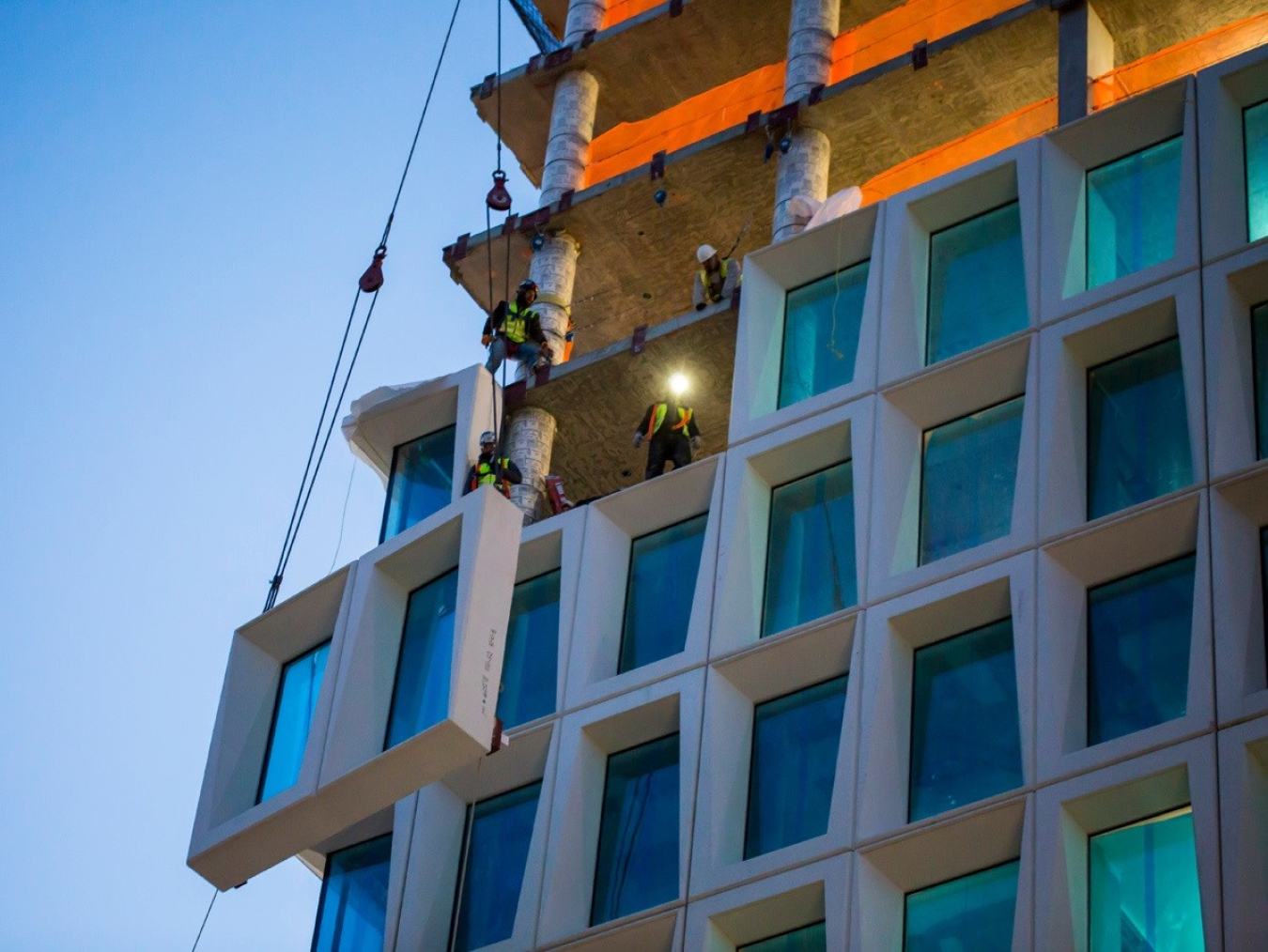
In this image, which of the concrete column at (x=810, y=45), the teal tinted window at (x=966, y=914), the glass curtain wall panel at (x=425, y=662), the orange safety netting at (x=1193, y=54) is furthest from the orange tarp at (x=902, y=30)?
the teal tinted window at (x=966, y=914)

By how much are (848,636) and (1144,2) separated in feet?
41.7

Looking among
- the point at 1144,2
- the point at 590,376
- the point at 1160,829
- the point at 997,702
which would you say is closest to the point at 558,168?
the point at 590,376

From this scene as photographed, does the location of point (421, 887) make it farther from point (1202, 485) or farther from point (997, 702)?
point (1202, 485)

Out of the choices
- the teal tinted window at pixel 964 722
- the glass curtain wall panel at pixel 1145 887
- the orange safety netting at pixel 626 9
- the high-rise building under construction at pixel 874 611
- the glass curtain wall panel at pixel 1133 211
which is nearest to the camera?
the glass curtain wall panel at pixel 1145 887

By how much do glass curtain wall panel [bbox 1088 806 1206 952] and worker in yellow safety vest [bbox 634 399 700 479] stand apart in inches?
448

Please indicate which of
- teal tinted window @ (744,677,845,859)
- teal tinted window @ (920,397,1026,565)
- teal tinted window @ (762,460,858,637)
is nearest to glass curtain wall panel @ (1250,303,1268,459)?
teal tinted window @ (920,397,1026,565)

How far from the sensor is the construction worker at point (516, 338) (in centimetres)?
3662

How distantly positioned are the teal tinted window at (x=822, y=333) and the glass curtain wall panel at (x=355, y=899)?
27.5 feet

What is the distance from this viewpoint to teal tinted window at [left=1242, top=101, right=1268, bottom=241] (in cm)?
2711

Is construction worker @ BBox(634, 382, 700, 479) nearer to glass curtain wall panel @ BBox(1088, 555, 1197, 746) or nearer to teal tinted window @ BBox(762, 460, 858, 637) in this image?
teal tinted window @ BBox(762, 460, 858, 637)

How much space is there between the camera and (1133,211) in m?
28.6

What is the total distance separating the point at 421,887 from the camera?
29.4 metres

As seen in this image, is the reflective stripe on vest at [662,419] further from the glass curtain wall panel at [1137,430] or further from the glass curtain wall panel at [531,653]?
the glass curtain wall panel at [1137,430]

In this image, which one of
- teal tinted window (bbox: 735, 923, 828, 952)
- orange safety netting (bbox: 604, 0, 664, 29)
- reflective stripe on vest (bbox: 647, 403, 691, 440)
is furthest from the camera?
orange safety netting (bbox: 604, 0, 664, 29)
